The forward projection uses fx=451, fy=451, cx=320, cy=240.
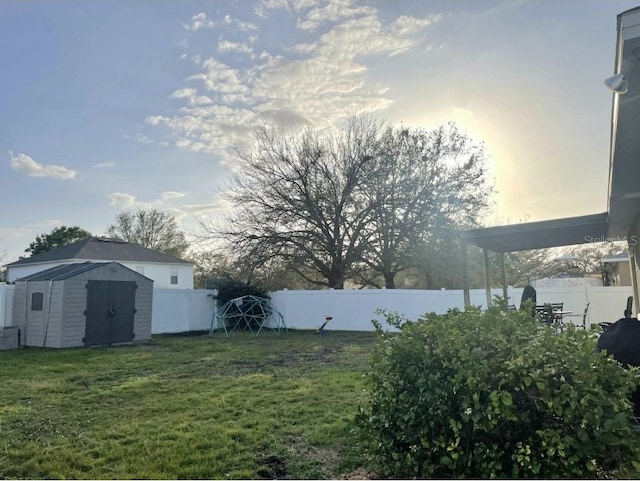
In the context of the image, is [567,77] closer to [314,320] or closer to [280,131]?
[314,320]

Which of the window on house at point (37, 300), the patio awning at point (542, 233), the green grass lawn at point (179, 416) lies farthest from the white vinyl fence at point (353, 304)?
the green grass lawn at point (179, 416)

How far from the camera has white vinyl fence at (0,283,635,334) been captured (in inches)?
481

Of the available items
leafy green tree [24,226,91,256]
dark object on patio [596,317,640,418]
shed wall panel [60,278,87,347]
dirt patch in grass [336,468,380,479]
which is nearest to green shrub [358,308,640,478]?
dirt patch in grass [336,468,380,479]

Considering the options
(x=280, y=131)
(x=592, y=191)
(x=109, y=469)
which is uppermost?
(x=280, y=131)

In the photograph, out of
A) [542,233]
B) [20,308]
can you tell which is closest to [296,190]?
[20,308]

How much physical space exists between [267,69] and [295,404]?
6609 mm

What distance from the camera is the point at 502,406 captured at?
253cm

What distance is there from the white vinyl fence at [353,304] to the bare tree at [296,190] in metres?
2.48

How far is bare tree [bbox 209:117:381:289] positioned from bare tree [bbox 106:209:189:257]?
514 inches

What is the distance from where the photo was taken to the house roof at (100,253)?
19172 millimetres

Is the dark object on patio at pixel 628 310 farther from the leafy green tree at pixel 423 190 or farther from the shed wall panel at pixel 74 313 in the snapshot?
the shed wall panel at pixel 74 313

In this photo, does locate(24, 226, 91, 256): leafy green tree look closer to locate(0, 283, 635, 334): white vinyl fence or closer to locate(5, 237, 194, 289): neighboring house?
locate(5, 237, 194, 289): neighboring house

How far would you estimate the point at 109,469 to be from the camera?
309cm

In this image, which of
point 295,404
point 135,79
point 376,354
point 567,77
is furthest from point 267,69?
point 376,354
